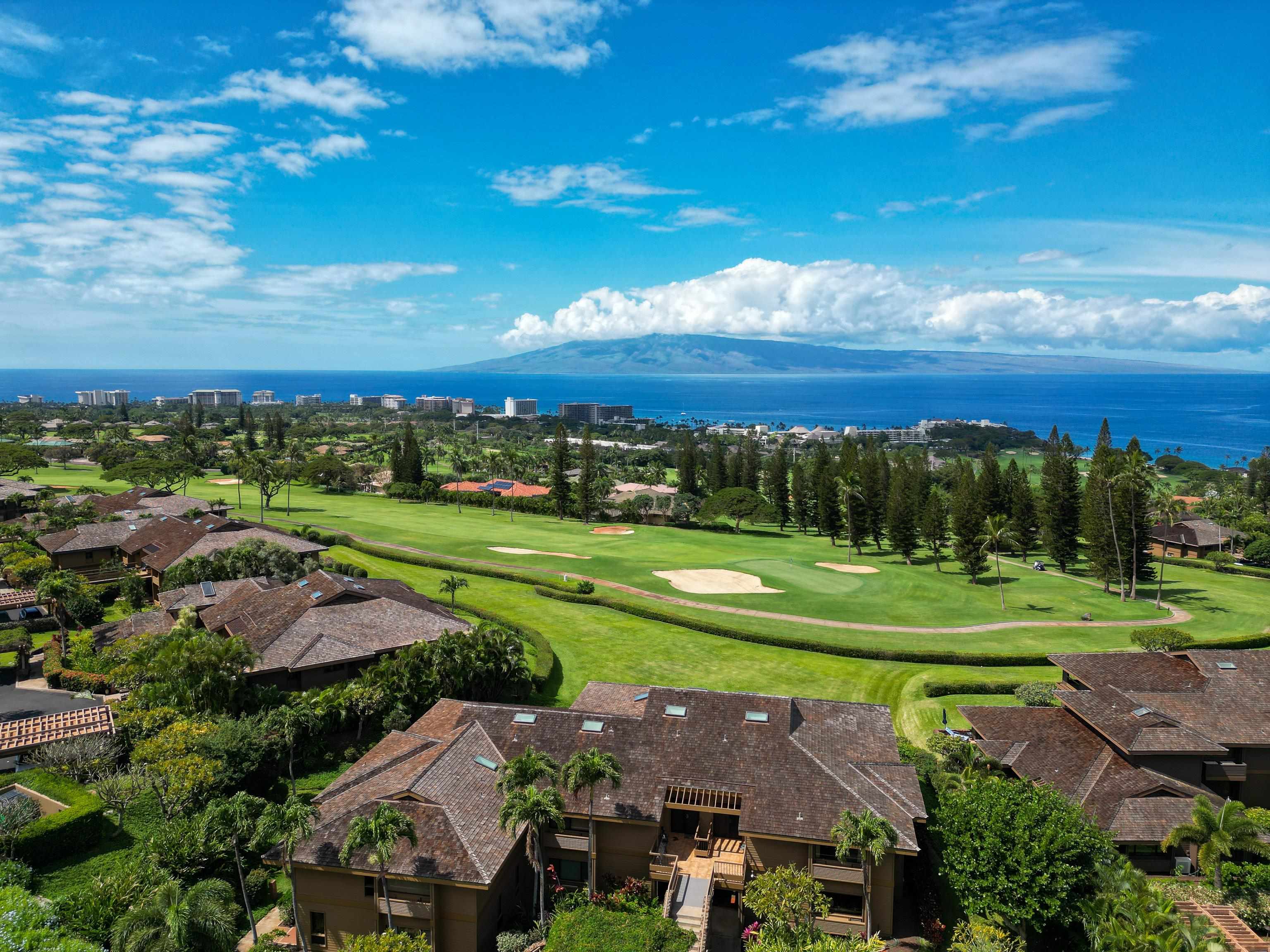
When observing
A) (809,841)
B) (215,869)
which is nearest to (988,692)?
(809,841)

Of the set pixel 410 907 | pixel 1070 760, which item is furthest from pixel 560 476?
pixel 410 907

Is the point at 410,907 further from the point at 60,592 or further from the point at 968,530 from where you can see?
the point at 968,530

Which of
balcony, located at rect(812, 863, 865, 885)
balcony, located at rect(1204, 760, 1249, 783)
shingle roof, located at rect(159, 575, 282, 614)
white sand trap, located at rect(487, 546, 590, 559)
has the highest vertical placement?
shingle roof, located at rect(159, 575, 282, 614)

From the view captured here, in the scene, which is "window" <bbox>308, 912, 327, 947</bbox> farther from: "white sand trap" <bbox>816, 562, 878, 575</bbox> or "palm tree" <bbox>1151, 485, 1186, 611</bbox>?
"palm tree" <bbox>1151, 485, 1186, 611</bbox>

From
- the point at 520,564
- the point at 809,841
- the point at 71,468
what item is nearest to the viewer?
the point at 809,841

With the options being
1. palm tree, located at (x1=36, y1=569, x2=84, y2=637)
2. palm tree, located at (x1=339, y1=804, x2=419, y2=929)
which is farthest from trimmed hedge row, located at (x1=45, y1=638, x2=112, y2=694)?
palm tree, located at (x1=339, y1=804, x2=419, y2=929)

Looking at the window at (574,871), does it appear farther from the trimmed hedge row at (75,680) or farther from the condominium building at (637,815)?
the trimmed hedge row at (75,680)

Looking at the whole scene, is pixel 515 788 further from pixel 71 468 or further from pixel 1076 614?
pixel 71 468
